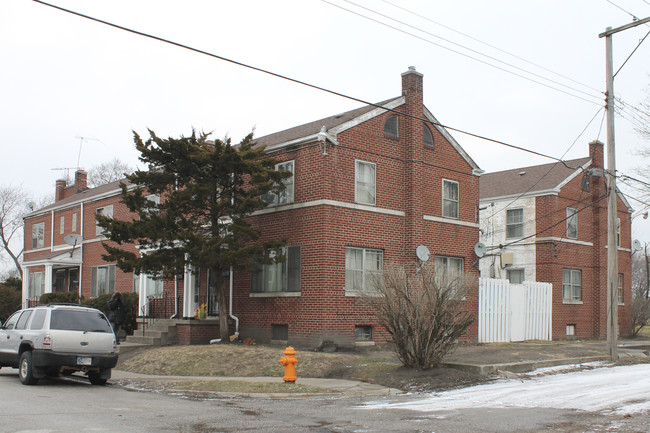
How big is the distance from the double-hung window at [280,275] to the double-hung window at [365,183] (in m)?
2.47

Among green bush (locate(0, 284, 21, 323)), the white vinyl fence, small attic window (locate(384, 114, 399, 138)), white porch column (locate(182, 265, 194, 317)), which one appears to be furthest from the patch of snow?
green bush (locate(0, 284, 21, 323))

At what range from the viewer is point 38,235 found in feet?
124

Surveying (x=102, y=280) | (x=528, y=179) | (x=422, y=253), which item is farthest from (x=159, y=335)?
(x=528, y=179)

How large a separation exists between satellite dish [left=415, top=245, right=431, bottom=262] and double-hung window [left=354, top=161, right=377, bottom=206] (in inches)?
78.1

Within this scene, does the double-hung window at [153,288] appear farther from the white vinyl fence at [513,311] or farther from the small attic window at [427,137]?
the white vinyl fence at [513,311]

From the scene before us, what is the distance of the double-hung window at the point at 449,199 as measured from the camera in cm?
2303

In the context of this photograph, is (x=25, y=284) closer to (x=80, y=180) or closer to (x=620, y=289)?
(x=80, y=180)

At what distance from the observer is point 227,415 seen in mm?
10125

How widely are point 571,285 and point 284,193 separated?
15.0 m

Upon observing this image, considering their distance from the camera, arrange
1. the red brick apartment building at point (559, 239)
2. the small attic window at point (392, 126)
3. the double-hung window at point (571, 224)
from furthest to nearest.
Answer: the double-hung window at point (571, 224) → the red brick apartment building at point (559, 239) → the small attic window at point (392, 126)

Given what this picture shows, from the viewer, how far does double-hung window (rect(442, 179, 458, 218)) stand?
23.0 metres

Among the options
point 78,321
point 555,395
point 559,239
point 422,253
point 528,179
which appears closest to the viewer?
point 555,395

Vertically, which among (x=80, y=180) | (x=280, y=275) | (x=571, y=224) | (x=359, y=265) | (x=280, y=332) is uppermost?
(x=80, y=180)

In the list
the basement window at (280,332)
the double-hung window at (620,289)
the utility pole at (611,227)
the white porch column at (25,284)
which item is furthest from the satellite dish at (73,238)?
the double-hung window at (620,289)
